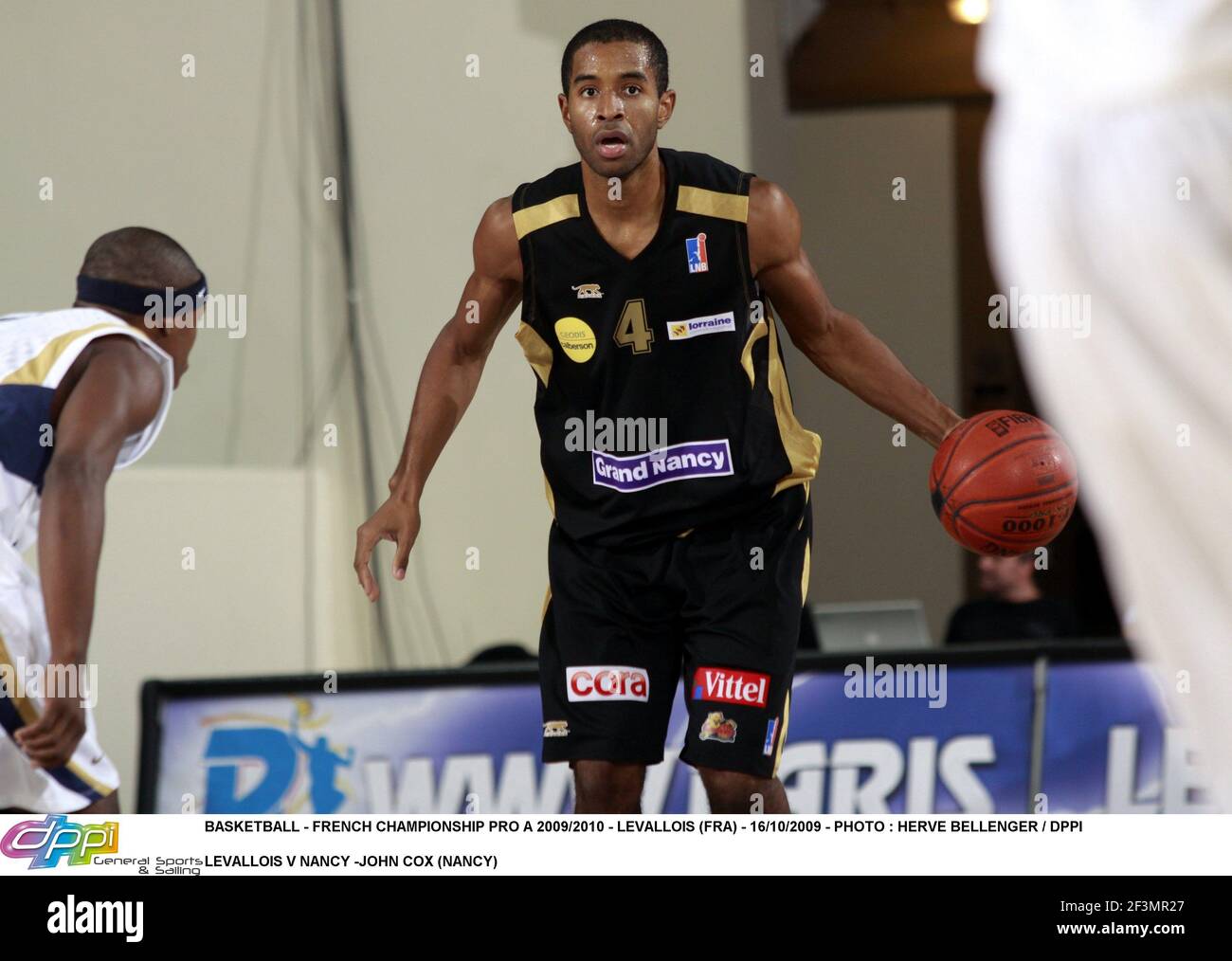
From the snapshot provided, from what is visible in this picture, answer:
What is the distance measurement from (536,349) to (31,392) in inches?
49.7

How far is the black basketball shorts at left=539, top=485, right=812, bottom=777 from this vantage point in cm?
284

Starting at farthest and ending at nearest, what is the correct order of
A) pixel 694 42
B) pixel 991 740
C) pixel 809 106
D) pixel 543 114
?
pixel 809 106, pixel 543 114, pixel 694 42, pixel 991 740

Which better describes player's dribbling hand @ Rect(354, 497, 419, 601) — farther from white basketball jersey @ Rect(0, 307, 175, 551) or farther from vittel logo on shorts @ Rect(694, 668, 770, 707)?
white basketball jersey @ Rect(0, 307, 175, 551)

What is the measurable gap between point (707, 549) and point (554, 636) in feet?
1.17

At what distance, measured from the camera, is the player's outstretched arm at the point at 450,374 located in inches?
117

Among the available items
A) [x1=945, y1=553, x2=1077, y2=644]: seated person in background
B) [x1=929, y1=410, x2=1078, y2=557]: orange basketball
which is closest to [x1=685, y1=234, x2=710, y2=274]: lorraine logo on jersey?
[x1=929, y1=410, x2=1078, y2=557]: orange basketball

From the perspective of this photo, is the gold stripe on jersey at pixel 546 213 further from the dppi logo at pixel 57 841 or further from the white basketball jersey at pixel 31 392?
the dppi logo at pixel 57 841

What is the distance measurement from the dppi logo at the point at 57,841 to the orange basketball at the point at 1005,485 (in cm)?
189

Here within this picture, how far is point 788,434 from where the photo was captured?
9.68ft

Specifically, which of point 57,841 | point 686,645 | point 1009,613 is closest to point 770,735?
point 686,645

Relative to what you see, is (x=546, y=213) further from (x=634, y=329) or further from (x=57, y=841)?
(x=57, y=841)
